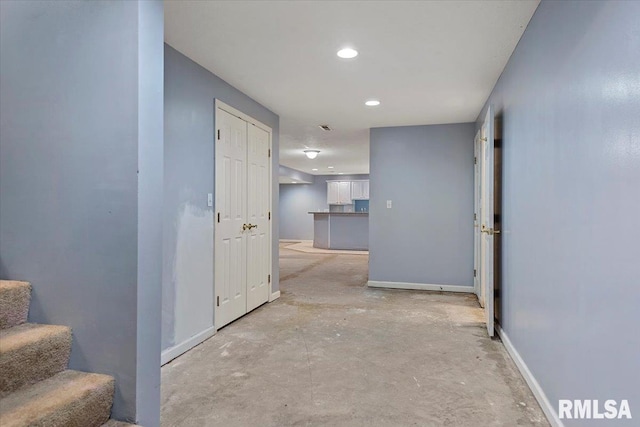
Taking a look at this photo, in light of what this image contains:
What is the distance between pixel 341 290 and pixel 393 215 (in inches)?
50.9

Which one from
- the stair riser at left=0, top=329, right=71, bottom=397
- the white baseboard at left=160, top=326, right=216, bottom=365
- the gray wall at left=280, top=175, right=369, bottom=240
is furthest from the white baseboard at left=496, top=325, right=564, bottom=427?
the gray wall at left=280, top=175, right=369, bottom=240

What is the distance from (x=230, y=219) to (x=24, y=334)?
219 centimetres

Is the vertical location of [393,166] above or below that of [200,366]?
above

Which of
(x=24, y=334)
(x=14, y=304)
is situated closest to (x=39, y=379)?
(x=24, y=334)

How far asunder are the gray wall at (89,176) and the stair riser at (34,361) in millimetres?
52

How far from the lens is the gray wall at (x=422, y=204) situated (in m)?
5.31

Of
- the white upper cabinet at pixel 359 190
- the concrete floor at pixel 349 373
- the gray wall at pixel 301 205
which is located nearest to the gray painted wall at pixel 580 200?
the concrete floor at pixel 349 373

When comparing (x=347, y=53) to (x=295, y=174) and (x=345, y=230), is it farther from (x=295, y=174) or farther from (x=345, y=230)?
(x=295, y=174)

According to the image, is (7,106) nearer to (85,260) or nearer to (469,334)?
(85,260)

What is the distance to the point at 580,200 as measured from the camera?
5.51ft


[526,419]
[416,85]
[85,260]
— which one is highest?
[416,85]

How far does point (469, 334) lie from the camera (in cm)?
Result: 348

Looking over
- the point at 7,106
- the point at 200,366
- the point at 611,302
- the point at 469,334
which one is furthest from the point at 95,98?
the point at 469,334

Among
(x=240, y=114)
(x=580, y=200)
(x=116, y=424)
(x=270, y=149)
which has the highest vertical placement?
(x=240, y=114)
